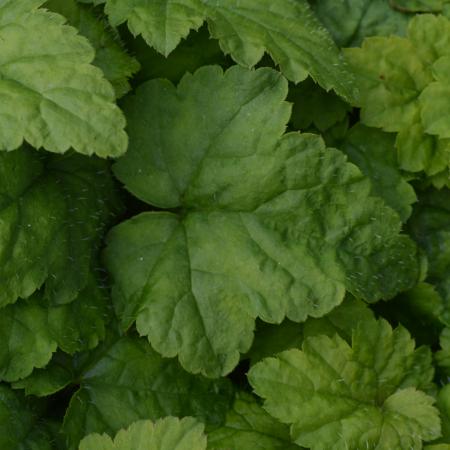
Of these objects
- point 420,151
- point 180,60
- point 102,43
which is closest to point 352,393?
point 420,151

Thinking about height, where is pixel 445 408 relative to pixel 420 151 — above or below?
below

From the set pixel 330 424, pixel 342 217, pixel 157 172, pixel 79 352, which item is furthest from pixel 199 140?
pixel 330 424

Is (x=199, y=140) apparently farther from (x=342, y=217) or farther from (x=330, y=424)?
(x=330, y=424)

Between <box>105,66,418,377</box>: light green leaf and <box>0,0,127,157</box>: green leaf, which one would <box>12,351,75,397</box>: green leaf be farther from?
<box>0,0,127,157</box>: green leaf

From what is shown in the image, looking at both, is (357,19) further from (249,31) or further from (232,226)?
(232,226)

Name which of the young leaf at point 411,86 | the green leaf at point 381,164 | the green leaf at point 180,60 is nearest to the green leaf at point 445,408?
the green leaf at point 381,164

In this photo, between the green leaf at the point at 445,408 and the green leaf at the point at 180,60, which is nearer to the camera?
the green leaf at the point at 445,408

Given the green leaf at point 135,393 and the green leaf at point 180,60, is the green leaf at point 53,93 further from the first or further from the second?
the green leaf at point 135,393
